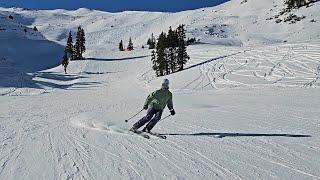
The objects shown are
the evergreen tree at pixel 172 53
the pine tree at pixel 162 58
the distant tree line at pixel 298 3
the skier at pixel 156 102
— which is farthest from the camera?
the distant tree line at pixel 298 3

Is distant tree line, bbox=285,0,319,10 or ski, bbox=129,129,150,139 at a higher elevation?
distant tree line, bbox=285,0,319,10

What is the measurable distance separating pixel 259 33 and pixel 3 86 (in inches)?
3785

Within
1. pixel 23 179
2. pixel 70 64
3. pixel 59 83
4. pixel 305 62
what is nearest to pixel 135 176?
pixel 23 179

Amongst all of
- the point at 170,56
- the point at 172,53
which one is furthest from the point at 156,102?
the point at 170,56

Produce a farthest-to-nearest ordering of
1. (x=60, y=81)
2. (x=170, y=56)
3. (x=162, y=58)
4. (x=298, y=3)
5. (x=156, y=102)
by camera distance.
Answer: (x=298, y=3) → (x=60, y=81) → (x=170, y=56) → (x=162, y=58) → (x=156, y=102)

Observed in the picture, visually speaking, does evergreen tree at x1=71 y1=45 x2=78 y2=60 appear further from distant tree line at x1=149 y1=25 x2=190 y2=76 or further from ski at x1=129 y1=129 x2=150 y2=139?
ski at x1=129 y1=129 x2=150 y2=139

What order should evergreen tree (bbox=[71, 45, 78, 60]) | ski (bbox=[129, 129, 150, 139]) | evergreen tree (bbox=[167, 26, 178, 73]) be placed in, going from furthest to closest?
1. evergreen tree (bbox=[71, 45, 78, 60])
2. evergreen tree (bbox=[167, 26, 178, 73])
3. ski (bbox=[129, 129, 150, 139])

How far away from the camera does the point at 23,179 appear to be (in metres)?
8.77

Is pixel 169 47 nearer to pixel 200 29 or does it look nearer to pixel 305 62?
pixel 305 62

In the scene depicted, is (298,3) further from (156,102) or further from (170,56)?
(156,102)

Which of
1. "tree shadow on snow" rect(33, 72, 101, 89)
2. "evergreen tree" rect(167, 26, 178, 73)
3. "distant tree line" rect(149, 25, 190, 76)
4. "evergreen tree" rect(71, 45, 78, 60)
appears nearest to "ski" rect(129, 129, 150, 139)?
"tree shadow on snow" rect(33, 72, 101, 89)

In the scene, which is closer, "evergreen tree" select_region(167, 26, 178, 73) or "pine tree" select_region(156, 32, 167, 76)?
"pine tree" select_region(156, 32, 167, 76)

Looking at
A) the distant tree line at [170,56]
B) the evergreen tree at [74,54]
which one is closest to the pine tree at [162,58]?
the distant tree line at [170,56]

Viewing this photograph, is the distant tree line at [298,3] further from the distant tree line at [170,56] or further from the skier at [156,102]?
the skier at [156,102]
